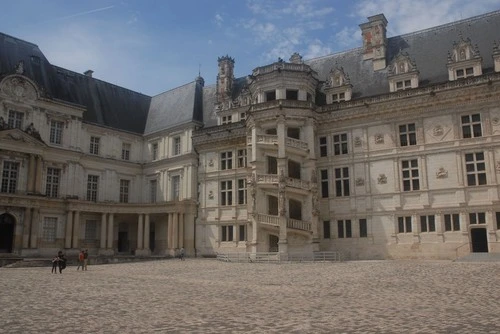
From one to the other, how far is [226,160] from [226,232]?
6.05m

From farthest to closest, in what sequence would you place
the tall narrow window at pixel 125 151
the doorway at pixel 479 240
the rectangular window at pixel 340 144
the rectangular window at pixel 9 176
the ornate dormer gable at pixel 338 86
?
the tall narrow window at pixel 125 151
the rectangular window at pixel 9 176
the ornate dormer gable at pixel 338 86
the rectangular window at pixel 340 144
the doorway at pixel 479 240

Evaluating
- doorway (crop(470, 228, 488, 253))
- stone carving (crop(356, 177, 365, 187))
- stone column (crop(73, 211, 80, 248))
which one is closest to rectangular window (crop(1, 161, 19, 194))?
stone column (crop(73, 211, 80, 248))

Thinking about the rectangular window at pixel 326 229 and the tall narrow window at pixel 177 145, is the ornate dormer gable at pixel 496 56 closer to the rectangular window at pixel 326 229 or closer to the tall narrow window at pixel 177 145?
the rectangular window at pixel 326 229

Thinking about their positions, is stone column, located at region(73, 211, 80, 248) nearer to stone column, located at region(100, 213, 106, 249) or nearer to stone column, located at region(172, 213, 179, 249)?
stone column, located at region(100, 213, 106, 249)

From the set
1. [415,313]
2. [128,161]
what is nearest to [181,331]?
[415,313]

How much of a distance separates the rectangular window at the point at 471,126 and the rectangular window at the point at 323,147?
9.54 meters

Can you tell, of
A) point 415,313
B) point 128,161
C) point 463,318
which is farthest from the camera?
point 128,161

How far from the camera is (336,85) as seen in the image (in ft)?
117

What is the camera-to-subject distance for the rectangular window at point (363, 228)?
32375mm

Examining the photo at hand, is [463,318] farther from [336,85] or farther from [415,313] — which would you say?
[336,85]

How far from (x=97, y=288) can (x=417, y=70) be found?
26.4 metres

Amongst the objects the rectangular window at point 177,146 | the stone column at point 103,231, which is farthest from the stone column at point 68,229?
the rectangular window at point 177,146

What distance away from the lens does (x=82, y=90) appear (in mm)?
43219

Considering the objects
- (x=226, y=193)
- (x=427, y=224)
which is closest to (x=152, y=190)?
(x=226, y=193)
